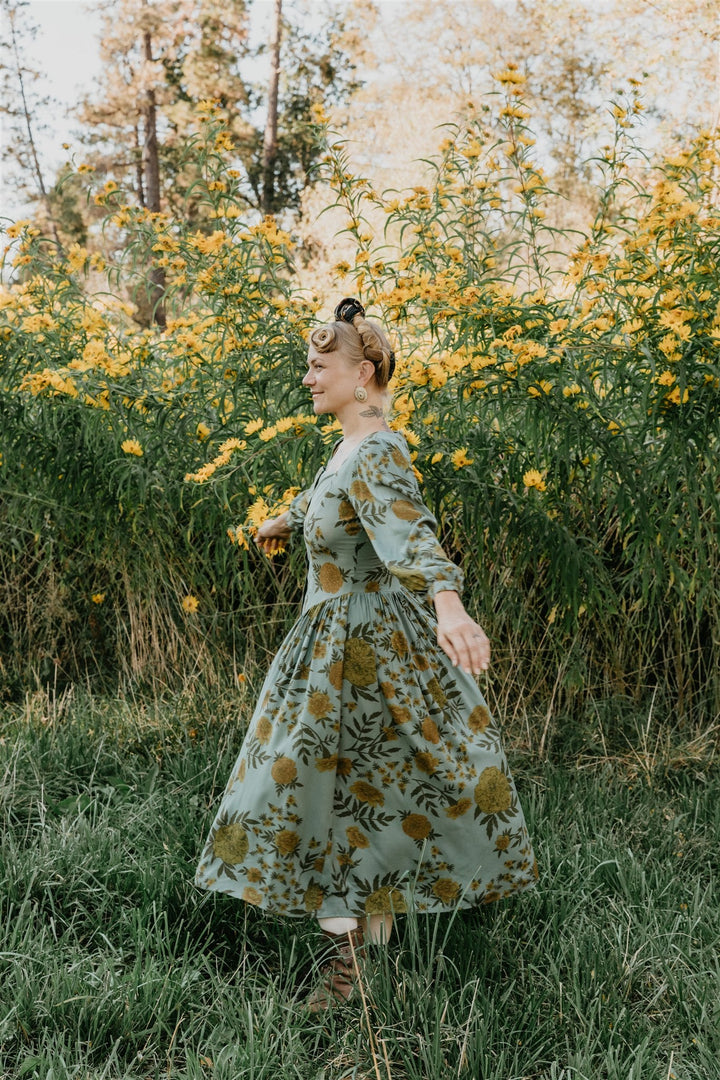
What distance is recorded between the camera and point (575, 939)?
72.0 inches

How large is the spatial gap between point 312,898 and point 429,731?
0.36 metres

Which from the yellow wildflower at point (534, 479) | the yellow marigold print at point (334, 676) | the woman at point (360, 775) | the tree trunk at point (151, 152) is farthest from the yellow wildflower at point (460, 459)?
the tree trunk at point (151, 152)

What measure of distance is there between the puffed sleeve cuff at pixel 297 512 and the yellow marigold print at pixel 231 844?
0.63 metres

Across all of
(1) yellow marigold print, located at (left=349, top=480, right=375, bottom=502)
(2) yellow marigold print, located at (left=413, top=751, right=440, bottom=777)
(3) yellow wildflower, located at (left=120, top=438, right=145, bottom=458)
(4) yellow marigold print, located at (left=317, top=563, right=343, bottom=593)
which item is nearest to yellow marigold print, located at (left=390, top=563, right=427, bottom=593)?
(1) yellow marigold print, located at (left=349, top=480, right=375, bottom=502)

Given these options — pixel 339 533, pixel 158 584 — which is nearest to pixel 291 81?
pixel 158 584

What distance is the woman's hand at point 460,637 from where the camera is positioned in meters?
1.35

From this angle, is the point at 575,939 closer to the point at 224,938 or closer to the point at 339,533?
the point at 224,938

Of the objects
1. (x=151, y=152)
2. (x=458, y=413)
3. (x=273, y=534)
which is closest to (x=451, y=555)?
(x=458, y=413)

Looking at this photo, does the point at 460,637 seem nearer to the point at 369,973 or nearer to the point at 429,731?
the point at 429,731

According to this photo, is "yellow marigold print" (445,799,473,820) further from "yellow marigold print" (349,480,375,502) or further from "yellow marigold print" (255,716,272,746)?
"yellow marigold print" (349,480,375,502)

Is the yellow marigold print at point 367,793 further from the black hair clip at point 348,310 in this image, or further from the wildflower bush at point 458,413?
the black hair clip at point 348,310

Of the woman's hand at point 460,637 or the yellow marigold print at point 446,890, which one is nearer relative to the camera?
the woman's hand at point 460,637

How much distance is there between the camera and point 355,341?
5.81ft

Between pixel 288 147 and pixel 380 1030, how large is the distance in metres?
18.0
